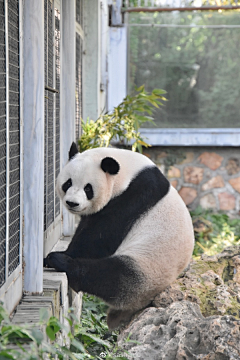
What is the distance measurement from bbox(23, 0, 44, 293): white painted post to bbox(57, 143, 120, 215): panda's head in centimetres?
43

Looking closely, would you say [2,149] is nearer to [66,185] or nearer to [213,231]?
[66,185]

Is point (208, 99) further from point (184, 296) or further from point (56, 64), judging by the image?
point (184, 296)

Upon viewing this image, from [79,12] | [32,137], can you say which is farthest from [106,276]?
[79,12]

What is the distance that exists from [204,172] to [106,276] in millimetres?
5129

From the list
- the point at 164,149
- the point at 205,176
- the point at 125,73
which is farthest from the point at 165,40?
the point at 205,176

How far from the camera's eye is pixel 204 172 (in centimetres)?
802

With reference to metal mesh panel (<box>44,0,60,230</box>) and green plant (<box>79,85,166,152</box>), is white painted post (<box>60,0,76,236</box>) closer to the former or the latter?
metal mesh panel (<box>44,0,60,230</box>)

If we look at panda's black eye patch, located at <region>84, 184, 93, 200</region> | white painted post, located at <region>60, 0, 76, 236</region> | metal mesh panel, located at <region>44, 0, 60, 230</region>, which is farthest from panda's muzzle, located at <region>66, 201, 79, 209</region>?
white painted post, located at <region>60, 0, 76, 236</region>

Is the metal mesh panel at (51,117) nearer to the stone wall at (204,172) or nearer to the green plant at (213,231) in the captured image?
the green plant at (213,231)

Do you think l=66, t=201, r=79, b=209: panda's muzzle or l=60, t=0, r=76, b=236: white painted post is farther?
l=60, t=0, r=76, b=236: white painted post

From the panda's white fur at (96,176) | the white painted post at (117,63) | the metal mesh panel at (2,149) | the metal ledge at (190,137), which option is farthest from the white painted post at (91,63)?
the metal mesh panel at (2,149)

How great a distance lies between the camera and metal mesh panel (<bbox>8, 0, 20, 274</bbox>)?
2.48 metres

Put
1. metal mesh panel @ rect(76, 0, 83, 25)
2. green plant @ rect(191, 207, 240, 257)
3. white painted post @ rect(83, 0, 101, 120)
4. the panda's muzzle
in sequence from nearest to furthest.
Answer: the panda's muzzle
metal mesh panel @ rect(76, 0, 83, 25)
white painted post @ rect(83, 0, 101, 120)
green plant @ rect(191, 207, 240, 257)

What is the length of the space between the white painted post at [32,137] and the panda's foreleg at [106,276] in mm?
504
